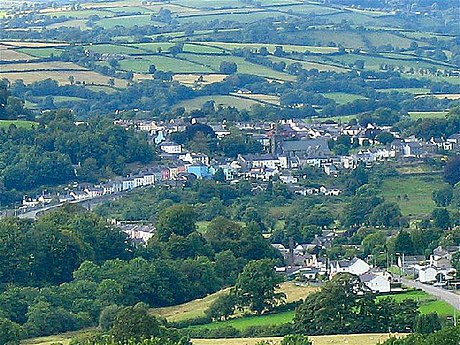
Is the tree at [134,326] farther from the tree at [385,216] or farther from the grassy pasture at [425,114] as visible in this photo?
the grassy pasture at [425,114]

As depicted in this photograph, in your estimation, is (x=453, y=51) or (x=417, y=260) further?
(x=453, y=51)

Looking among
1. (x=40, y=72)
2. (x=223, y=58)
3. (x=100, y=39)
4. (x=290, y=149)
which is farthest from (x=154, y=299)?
(x=100, y=39)

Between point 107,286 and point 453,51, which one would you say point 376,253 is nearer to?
point 107,286

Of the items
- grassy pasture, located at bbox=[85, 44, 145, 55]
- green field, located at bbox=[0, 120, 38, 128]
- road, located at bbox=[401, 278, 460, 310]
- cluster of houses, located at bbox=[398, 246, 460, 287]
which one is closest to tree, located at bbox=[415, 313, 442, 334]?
road, located at bbox=[401, 278, 460, 310]

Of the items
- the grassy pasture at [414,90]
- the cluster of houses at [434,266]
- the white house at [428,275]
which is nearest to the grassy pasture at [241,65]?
the grassy pasture at [414,90]

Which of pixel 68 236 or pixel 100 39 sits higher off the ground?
pixel 68 236
